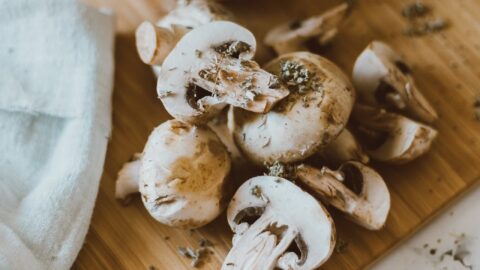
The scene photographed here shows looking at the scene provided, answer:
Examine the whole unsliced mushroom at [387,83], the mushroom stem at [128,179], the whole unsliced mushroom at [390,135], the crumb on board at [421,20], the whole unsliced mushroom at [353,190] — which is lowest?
the mushroom stem at [128,179]

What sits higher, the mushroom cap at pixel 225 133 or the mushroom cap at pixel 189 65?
the mushroom cap at pixel 189 65

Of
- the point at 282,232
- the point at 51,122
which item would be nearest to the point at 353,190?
the point at 282,232

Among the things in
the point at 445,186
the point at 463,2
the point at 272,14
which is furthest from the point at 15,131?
the point at 463,2

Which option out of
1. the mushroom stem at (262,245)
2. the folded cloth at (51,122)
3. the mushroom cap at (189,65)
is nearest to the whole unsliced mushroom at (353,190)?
the mushroom stem at (262,245)

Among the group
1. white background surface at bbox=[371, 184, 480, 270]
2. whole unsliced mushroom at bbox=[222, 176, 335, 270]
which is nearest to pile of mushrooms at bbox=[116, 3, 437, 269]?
whole unsliced mushroom at bbox=[222, 176, 335, 270]

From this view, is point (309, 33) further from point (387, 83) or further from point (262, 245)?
point (262, 245)

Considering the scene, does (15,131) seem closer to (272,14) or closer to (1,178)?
(1,178)

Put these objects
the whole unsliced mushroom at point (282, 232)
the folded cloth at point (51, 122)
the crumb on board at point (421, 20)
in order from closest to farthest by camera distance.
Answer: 1. the whole unsliced mushroom at point (282, 232)
2. the folded cloth at point (51, 122)
3. the crumb on board at point (421, 20)

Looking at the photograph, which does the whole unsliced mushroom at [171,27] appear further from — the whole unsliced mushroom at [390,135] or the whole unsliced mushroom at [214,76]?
the whole unsliced mushroom at [390,135]
